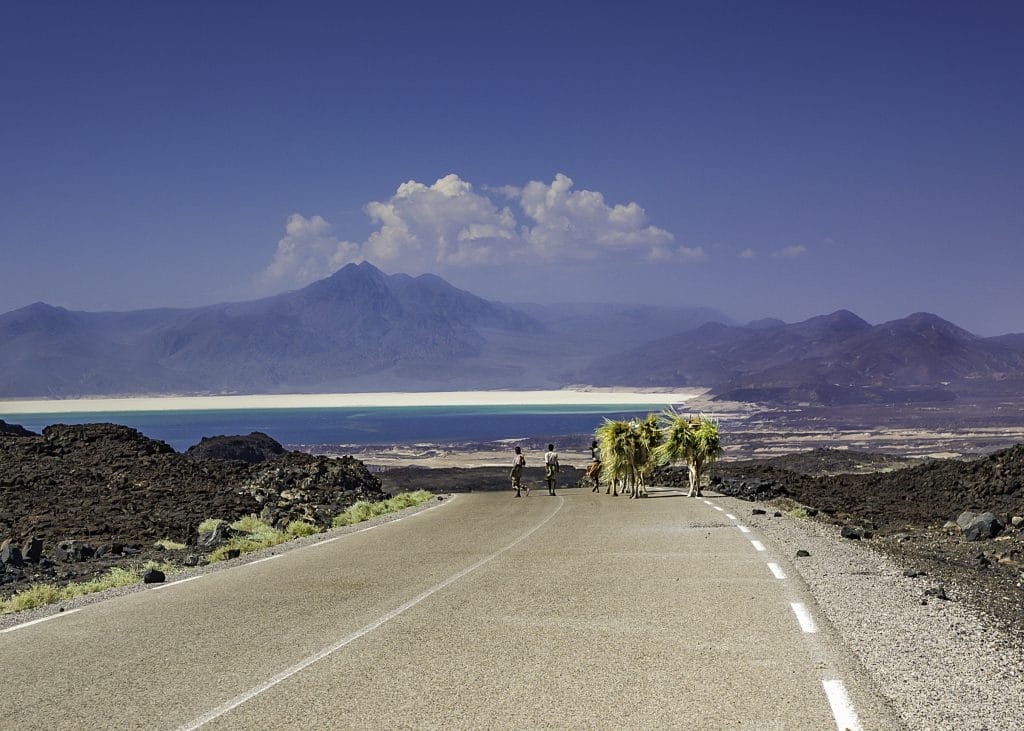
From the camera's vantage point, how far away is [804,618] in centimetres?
1025

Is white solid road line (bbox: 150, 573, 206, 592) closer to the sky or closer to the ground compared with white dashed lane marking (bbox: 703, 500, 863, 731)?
closer to the ground

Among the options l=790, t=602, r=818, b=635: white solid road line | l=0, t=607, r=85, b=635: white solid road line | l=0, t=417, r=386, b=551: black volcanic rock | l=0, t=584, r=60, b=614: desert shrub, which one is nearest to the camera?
l=790, t=602, r=818, b=635: white solid road line

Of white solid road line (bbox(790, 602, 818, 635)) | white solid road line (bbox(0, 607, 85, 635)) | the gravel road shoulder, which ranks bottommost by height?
white solid road line (bbox(0, 607, 85, 635))

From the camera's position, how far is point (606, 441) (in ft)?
106

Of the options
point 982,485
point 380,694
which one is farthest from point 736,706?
point 982,485

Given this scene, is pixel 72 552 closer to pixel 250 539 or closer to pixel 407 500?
pixel 250 539

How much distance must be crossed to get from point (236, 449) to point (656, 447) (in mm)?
33093

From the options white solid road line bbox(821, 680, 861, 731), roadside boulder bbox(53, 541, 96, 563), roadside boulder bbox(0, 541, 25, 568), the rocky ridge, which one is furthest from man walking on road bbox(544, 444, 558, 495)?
white solid road line bbox(821, 680, 861, 731)

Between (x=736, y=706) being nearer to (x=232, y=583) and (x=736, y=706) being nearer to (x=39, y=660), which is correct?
(x=39, y=660)

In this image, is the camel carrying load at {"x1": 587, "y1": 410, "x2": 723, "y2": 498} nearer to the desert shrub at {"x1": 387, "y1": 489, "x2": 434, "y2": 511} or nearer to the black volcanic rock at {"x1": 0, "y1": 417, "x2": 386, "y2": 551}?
the desert shrub at {"x1": 387, "y1": 489, "x2": 434, "y2": 511}

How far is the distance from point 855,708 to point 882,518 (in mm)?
21837

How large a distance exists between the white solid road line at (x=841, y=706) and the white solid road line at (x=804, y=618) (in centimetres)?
189

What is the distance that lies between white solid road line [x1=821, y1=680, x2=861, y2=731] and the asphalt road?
0.09 feet

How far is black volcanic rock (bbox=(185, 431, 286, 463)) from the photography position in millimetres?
56528
